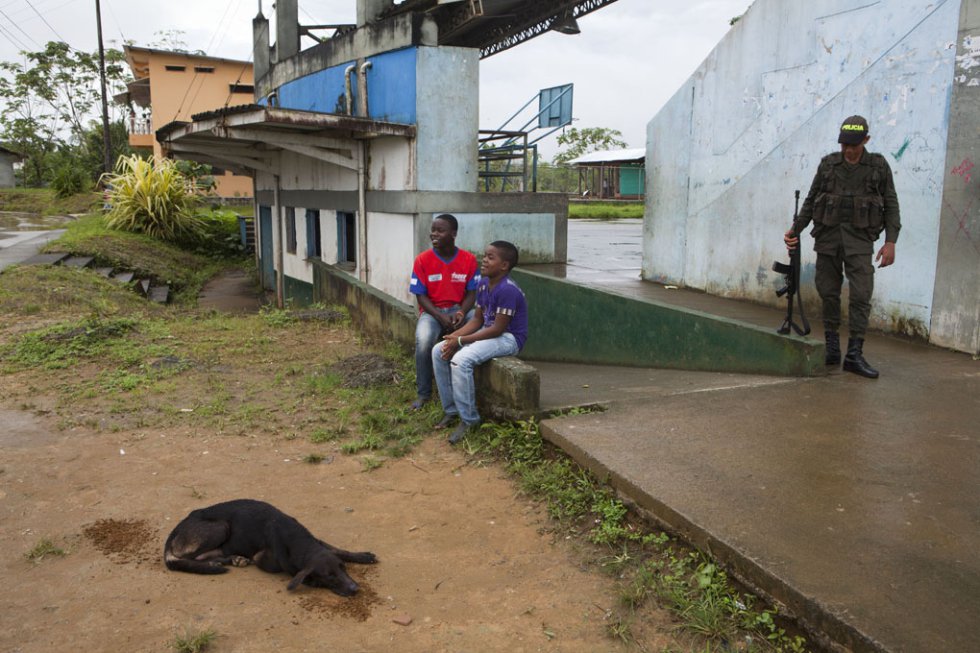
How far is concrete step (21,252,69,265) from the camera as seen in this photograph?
13.5 metres

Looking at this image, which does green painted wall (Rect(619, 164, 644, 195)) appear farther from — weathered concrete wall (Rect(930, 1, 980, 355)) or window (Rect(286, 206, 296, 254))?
weathered concrete wall (Rect(930, 1, 980, 355))

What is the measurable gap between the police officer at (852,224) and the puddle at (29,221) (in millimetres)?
22232

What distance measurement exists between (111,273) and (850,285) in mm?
13503

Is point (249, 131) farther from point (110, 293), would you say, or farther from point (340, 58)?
point (110, 293)

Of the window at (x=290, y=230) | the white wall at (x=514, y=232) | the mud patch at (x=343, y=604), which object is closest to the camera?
the mud patch at (x=343, y=604)

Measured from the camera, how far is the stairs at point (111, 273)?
45.3ft

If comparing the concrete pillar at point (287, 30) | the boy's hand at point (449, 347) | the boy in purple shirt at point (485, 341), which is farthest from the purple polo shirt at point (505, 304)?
the concrete pillar at point (287, 30)

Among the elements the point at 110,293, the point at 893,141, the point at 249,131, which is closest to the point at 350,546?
the point at 893,141

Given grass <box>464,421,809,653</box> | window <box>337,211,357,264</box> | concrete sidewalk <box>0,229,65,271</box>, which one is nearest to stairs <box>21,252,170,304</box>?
concrete sidewalk <box>0,229,65,271</box>

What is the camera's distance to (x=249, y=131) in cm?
1071

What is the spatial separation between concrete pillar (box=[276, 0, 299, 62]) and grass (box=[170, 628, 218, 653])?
1378 centimetres

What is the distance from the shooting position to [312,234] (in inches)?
583

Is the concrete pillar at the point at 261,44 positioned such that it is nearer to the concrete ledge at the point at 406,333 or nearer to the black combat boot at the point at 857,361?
the concrete ledge at the point at 406,333

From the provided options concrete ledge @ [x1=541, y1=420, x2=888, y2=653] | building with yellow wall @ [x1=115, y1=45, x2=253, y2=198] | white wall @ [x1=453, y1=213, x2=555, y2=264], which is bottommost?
concrete ledge @ [x1=541, y1=420, x2=888, y2=653]
